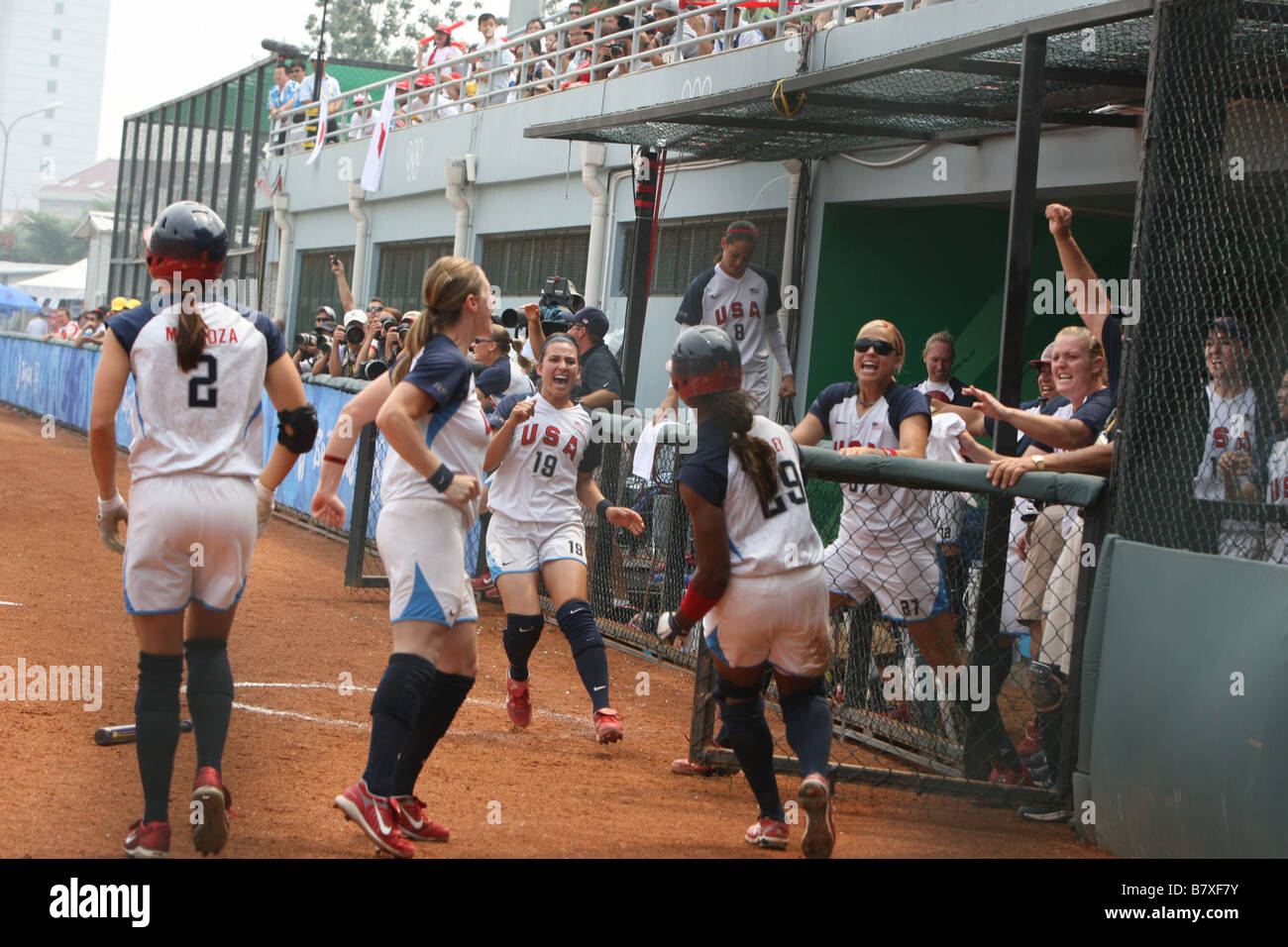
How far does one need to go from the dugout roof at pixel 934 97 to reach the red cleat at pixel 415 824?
443cm

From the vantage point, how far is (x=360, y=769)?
6113 mm

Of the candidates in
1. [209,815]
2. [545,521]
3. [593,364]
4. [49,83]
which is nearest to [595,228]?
[593,364]

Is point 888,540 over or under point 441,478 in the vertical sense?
under

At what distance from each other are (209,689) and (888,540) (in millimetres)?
3347

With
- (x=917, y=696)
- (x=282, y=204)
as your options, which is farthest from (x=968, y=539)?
(x=282, y=204)

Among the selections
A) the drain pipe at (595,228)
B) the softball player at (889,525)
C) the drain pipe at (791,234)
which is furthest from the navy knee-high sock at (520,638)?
the drain pipe at (595,228)

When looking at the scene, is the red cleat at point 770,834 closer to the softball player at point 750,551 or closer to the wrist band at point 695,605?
the softball player at point 750,551

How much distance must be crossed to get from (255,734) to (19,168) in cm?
18610

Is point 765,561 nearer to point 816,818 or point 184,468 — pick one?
point 816,818

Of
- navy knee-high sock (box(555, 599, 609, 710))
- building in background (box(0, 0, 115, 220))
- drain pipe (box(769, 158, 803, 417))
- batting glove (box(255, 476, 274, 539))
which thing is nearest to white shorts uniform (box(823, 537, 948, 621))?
navy knee-high sock (box(555, 599, 609, 710))

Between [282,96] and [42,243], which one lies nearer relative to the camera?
[282,96]

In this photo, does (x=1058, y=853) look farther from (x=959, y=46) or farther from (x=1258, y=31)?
(x=959, y=46)

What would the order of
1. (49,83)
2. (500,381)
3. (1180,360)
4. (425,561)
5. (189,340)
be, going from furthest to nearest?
(49,83) → (500,381) → (1180,360) → (425,561) → (189,340)

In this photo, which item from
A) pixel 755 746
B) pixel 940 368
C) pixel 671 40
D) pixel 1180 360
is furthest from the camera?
pixel 671 40
